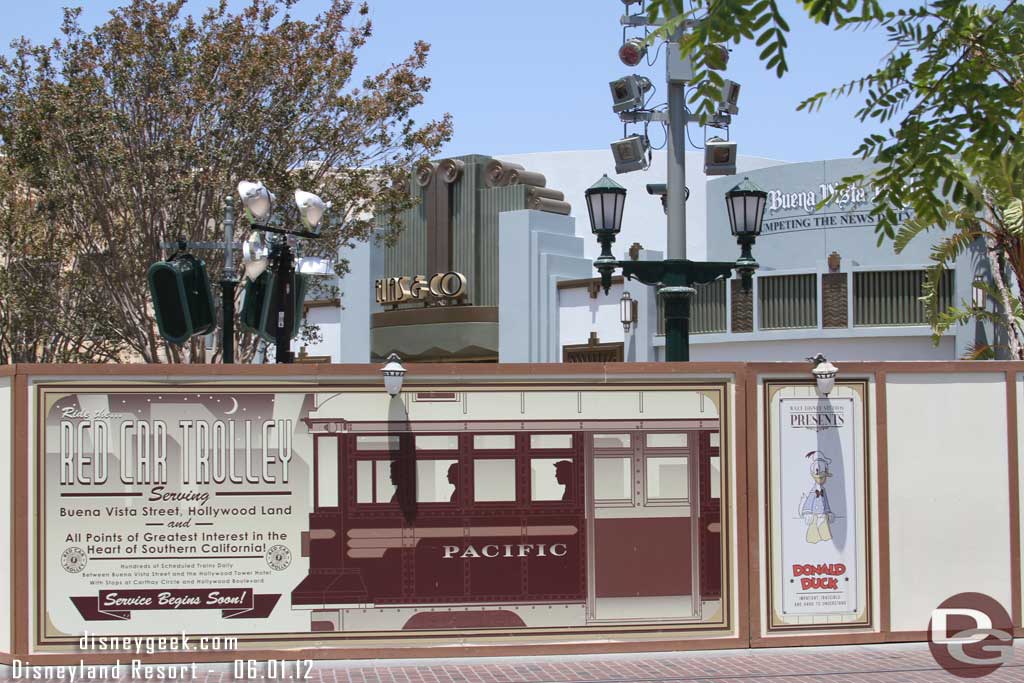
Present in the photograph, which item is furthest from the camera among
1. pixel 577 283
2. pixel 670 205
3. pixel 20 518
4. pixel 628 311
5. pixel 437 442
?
pixel 577 283

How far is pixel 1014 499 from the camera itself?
11836 millimetres

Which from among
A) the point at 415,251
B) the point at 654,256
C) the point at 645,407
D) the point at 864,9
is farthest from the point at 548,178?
the point at 864,9

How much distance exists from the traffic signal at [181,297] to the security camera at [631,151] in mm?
6528

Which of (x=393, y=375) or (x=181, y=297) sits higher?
(x=181, y=297)

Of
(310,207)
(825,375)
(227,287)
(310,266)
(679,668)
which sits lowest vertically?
(679,668)

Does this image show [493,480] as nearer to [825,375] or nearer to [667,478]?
[667,478]

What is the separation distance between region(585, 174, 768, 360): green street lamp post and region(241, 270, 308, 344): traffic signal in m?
4.35

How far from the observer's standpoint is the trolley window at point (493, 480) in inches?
445

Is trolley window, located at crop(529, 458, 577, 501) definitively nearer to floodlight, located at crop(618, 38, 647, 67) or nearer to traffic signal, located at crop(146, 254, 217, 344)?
traffic signal, located at crop(146, 254, 217, 344)

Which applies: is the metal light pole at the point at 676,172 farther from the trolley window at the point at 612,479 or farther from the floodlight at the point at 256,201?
the floodlight at the point at 256,201

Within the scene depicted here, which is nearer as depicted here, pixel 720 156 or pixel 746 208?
pixel 746 208

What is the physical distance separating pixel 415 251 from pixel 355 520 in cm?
2810

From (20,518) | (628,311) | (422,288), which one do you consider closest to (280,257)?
(20,518)

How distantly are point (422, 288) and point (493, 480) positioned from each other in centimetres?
2681
